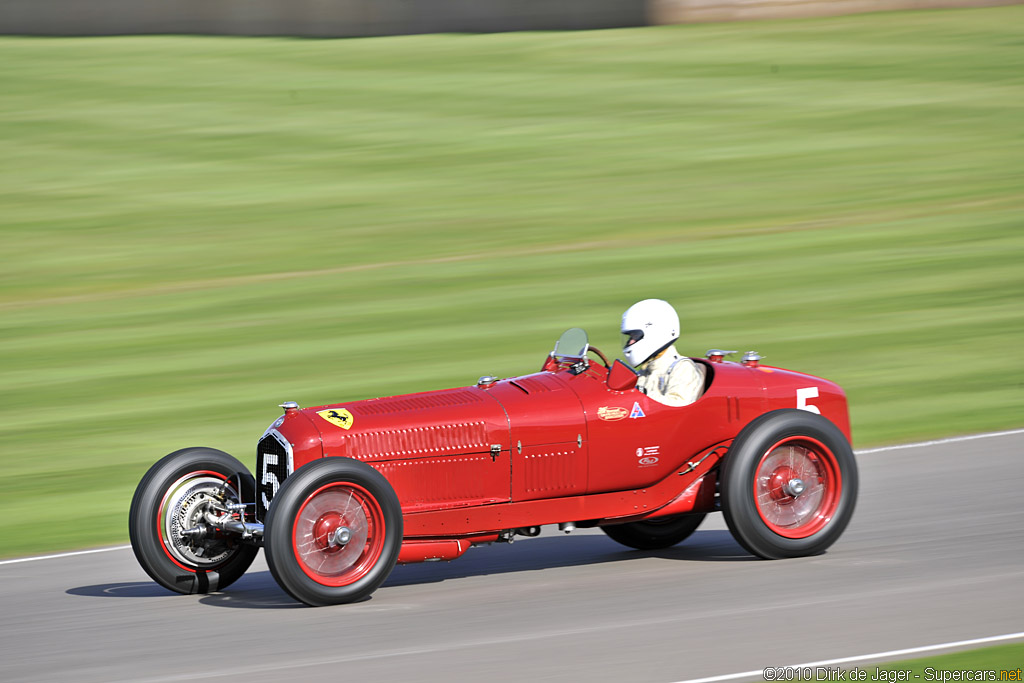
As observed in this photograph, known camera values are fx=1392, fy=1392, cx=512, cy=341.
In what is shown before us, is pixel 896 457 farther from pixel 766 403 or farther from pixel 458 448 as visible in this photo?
pixel 458 448

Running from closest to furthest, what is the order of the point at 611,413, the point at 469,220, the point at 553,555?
the point at 611,413 → the point at 553,555 → the point at 469,220

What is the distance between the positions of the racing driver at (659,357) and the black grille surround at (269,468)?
2077 mm

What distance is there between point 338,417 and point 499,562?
5.09 feet

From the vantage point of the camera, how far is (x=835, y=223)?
20.1 metres

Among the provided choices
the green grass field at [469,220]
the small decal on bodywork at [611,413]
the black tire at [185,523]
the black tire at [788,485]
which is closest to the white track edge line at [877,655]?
the black tire at [788,485]

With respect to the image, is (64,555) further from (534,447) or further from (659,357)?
(659,357)

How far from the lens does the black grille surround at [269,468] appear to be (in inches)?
289

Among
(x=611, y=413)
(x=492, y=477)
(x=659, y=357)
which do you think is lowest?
(x=492, y=477)

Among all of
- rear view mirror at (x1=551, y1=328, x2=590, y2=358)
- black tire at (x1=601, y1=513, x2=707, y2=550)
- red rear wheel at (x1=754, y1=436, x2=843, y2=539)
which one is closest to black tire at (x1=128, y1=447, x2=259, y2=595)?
rear view mirror at (x1=551, y1=328, x2=590, y2=358)

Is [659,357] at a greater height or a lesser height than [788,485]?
greater

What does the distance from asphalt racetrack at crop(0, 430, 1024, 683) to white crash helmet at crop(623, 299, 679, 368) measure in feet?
4.03

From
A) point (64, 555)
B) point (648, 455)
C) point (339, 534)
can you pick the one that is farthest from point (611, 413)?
point (64, 555)

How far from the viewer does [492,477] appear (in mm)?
7508

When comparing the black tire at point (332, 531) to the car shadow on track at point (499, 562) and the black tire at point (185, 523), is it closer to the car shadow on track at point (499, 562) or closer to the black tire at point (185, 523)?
the car shadow on track at point (499, 562)
